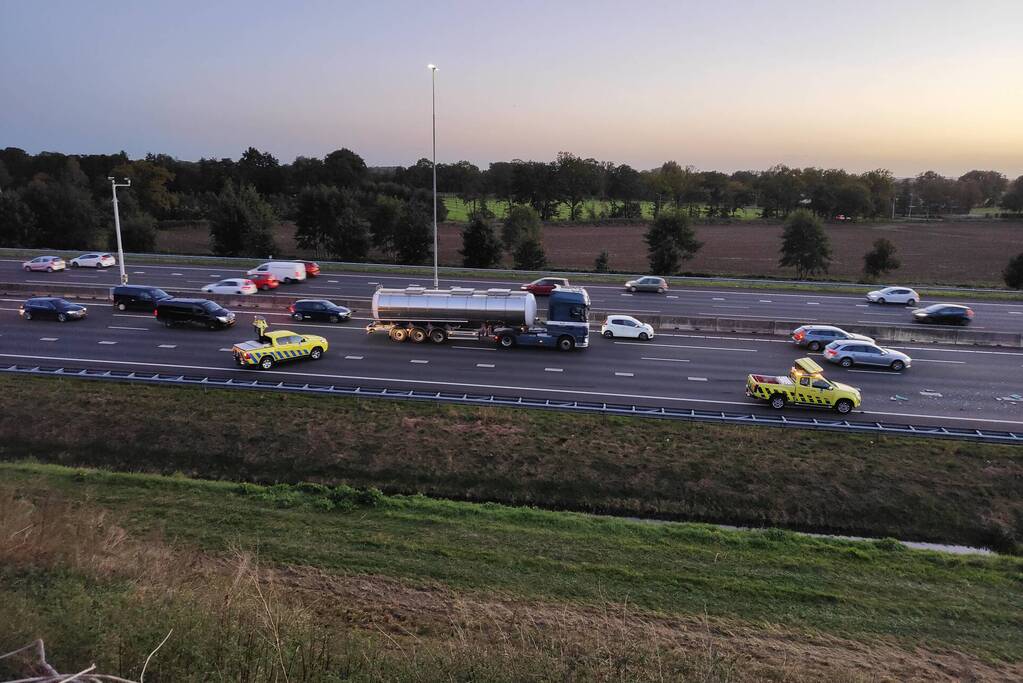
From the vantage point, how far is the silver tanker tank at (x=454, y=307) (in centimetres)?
2681

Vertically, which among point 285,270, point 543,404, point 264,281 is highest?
point 285,270

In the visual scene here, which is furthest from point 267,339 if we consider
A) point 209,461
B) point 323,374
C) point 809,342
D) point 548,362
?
point 809,342

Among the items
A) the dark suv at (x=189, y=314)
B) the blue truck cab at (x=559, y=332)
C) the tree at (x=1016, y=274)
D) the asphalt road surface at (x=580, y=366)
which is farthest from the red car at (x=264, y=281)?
the tree at (x=1016, y=274)

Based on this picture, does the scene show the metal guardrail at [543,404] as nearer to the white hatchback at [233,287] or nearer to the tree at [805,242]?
the white hatchback at [233,287]

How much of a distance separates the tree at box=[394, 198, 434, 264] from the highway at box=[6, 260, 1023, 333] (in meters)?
8.38

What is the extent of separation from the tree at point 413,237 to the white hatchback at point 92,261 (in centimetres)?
2101

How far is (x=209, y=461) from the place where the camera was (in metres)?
18.0

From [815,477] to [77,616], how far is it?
54.0ft

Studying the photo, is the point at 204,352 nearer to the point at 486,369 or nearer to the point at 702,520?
the point at 486,369

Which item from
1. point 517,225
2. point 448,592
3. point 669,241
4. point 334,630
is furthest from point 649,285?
point 334,630

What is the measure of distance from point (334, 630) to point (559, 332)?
19.9m

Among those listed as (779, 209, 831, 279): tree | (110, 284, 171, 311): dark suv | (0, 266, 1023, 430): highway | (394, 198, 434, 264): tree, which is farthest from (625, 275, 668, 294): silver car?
(110, 284, 171, 311): dark suv

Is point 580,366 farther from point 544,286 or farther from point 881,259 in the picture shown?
point 881,259

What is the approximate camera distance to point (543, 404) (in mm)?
20266
